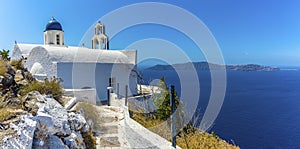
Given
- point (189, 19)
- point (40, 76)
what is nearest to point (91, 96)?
point (40, 76)

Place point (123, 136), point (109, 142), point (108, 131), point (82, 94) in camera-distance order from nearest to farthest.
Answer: point (109, 142) < point (123, 136) < point (108, 131) < point (82, 94)

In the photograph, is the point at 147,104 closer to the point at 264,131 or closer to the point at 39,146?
the point at 39,146

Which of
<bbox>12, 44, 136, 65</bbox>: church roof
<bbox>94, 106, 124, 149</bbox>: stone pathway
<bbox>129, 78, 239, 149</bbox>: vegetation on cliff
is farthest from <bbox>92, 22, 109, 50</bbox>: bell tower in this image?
<bbox>94, 106, 124, 149</bbox>: stone pathway

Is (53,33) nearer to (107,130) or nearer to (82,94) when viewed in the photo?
(82,94)

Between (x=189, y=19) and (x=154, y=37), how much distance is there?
235 centimetres

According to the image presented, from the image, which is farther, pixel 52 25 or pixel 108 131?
pixel 52 25

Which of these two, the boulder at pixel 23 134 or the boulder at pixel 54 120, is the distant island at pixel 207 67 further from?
the boulder at pixel 23 134

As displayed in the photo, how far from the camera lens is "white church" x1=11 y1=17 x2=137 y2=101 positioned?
41.7 feet

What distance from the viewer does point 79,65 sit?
13.2 meters

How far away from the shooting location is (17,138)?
123 inches

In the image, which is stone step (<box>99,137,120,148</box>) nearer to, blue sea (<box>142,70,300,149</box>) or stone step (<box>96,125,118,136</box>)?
stone step (<box>96,125,118,136</box>)

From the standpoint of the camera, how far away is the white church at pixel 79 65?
41.7 feet

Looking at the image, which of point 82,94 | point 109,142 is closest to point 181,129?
point 109,142

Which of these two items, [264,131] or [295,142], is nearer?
[295,142]
